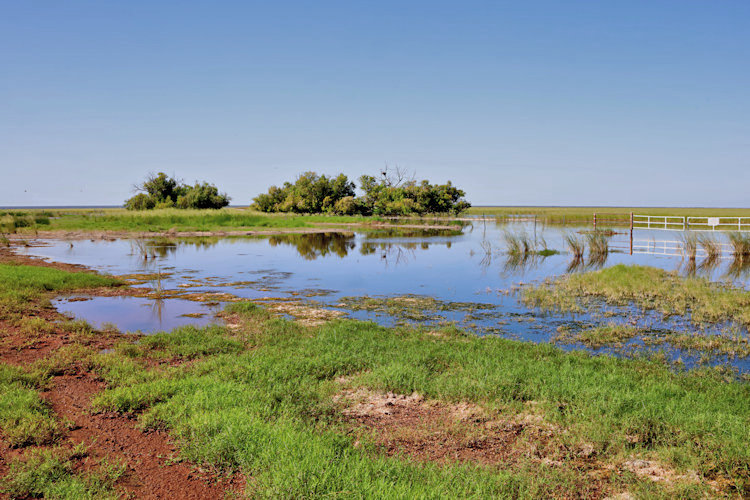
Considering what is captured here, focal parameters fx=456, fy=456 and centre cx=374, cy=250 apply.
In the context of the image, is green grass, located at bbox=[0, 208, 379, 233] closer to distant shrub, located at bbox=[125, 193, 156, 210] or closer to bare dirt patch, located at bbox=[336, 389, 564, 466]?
distant shrub, located at bbox=[125, 193, 156, 210]

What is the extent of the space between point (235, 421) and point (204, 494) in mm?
951

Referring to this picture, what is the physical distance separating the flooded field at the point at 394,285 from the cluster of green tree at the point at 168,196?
1225 inches

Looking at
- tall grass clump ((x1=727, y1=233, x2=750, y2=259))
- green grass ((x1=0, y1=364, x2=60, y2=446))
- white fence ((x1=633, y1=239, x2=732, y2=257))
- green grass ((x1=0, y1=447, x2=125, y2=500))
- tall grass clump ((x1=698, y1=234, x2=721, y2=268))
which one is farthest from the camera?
white fence ((x1=633, y1=239, x2=732, y2=257))

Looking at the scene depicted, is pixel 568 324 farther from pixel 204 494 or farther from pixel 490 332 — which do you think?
pixel 204 494

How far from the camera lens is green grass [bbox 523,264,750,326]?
10.9 meters

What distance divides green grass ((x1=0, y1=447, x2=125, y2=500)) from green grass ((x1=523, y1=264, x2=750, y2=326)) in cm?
1026

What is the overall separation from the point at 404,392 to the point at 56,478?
3735 mm

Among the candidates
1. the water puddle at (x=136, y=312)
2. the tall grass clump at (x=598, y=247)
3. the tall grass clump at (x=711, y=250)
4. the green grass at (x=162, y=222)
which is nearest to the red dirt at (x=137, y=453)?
the water puddle at (x=136, y=312)

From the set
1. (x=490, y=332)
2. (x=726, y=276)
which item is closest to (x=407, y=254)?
(x=726, y=276)

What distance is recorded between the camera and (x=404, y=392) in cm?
597

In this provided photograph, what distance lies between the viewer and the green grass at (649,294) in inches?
430

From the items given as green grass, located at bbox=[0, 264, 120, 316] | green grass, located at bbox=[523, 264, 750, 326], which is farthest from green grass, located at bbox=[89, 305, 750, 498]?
green grass, located at bbox=[523, 264, 750, 326]

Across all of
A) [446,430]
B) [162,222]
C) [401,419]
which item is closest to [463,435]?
[446,430]

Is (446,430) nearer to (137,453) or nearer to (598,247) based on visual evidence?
(137,453)
